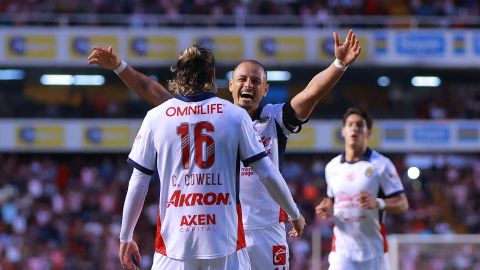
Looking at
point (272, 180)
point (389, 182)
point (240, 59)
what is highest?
point (240, 59)

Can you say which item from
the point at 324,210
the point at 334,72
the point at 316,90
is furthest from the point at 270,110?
the point at 324,210

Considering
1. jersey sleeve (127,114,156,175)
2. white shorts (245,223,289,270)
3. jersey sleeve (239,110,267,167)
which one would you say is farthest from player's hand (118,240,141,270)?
white shorts (245,223,289,270)

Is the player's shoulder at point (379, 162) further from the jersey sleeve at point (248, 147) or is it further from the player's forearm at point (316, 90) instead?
the jersey sleeve at point (248, 147)

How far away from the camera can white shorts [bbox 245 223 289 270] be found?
744 cm

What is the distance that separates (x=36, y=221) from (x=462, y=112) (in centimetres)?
1543

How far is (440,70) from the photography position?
1387 inches

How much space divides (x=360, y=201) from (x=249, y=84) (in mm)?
2994

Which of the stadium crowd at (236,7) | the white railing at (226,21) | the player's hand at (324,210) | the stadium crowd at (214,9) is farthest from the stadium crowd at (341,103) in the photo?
the player's hand at (324,210)

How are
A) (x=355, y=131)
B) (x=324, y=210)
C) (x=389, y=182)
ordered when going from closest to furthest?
1. (x=324, y=210)
2. (x=389, y=182)
3. (x=355, y=131)

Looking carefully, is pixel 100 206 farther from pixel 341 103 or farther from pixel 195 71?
pixel 195 71

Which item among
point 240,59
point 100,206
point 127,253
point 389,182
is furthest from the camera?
point 240,59

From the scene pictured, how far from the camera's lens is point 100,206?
2820cm

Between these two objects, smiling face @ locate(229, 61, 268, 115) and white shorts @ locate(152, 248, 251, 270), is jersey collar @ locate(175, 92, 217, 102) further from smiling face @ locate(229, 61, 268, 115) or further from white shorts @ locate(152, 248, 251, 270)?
smiling face @ locate(229, 61, 268, 115)

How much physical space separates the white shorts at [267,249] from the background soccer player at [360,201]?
7.68 feet
